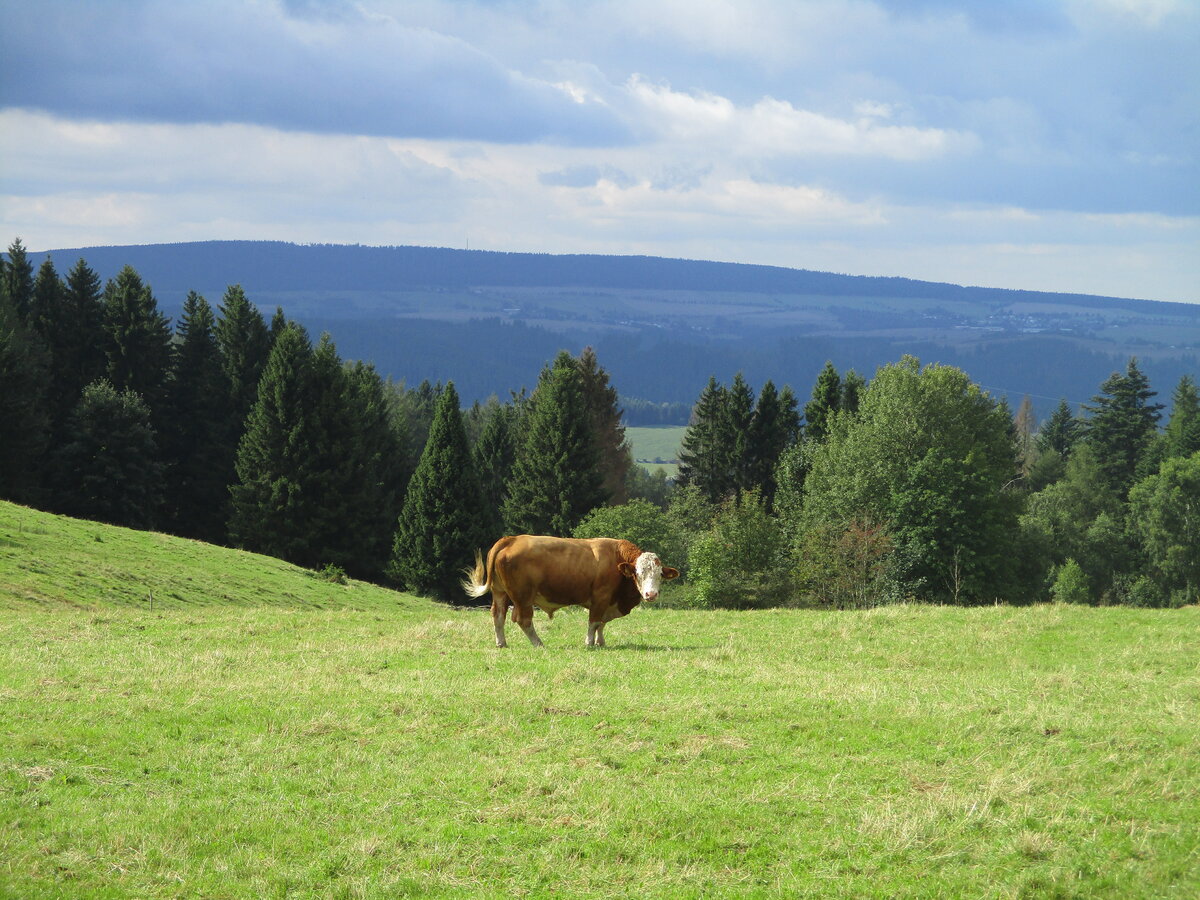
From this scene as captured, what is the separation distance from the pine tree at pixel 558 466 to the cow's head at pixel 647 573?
51512mm

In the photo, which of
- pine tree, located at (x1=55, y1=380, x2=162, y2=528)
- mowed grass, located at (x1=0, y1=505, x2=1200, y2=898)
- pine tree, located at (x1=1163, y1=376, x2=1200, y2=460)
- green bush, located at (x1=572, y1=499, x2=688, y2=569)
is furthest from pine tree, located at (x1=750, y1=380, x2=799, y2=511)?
mowed grass, located at (x1=0, y1=505, x2=1200, y2=898)

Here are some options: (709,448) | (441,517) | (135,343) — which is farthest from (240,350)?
(709,448)

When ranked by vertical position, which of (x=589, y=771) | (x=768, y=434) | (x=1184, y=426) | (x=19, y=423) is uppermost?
(x=1184, y=426)

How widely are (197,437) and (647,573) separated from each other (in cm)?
6135

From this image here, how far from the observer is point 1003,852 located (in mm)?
9523

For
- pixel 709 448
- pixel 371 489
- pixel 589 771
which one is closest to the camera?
pixel 589 771

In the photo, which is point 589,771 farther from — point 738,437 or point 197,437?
point 738,437

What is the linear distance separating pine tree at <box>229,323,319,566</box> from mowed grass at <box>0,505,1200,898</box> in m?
43.9

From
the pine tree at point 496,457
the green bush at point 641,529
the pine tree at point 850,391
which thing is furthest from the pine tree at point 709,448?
the green bush at point 641,529

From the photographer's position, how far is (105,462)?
61438mm

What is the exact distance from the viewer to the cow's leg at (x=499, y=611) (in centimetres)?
2056

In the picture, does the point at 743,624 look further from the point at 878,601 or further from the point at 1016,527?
the point at 1016,527

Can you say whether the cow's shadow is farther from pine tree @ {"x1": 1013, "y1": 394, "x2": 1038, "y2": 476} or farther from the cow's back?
pine tree @ {"x1": 1013, "y1": 394, "x2": 1038, "y2": 476}

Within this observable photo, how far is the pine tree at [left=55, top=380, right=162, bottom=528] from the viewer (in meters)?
61.3
